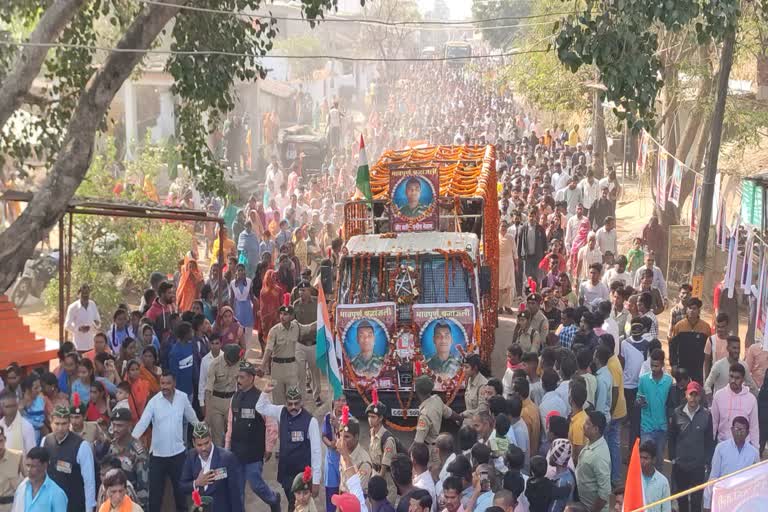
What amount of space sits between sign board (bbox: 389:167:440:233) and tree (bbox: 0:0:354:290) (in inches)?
88.8

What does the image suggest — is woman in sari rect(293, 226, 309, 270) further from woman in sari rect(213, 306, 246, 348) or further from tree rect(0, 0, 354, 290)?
woman in sari rect(213, 306, 246, 348)

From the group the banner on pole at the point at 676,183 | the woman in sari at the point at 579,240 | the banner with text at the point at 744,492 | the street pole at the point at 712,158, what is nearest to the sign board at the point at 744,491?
the banner with text at the point at 744,492

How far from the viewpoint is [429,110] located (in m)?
57.4

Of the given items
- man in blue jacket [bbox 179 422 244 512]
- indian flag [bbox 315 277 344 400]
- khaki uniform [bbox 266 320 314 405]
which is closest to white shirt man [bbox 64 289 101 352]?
khaki uniform [bbox 266 320 314 405]

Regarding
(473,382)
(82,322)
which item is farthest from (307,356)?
(473,382)

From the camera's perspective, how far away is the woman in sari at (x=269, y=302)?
16.0 meters

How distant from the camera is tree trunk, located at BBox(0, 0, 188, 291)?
441 inches

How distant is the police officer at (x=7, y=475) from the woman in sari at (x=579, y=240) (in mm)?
12112

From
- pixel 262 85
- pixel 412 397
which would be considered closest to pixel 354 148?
pixel 262 85

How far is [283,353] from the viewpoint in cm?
1292

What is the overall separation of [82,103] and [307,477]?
18.7 feet

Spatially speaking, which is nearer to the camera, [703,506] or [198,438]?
[198,438]

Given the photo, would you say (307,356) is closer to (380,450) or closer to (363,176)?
(363,176)

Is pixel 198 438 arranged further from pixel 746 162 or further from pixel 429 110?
pixel 429 110
